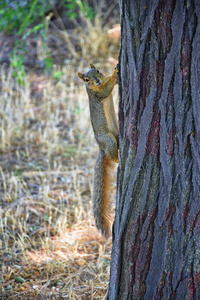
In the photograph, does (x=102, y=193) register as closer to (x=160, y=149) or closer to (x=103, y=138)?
(x=103, y=138)

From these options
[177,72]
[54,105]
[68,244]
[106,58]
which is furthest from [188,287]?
[106,58]

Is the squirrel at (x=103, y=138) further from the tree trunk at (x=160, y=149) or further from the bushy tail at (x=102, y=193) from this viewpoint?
the tree trunk at (x=160, y=149)

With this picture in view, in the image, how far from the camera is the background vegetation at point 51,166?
2871 millimetres

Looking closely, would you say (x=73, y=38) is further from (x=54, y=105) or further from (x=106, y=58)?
(x=54, y=105)

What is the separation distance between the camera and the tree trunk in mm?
1713

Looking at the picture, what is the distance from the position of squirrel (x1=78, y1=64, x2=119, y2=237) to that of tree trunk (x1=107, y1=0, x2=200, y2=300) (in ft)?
1.85

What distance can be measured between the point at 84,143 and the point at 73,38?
3.57 m

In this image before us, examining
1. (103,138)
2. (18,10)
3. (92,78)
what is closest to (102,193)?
(103,138)

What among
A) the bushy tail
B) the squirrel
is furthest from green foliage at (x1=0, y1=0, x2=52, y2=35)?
the bushy tail

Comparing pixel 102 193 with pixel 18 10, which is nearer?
pixel 102 193

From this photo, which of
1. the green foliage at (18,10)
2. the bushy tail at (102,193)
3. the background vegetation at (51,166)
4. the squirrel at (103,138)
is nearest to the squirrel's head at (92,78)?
the squirrel at (103,138)

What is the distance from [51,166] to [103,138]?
6.62ft

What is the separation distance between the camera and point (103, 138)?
2.71m

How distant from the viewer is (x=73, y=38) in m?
Answer: 7.99
